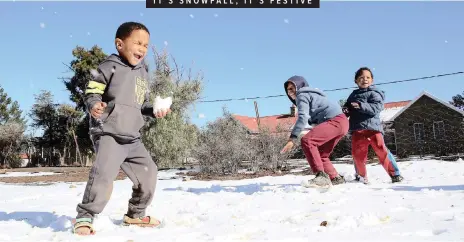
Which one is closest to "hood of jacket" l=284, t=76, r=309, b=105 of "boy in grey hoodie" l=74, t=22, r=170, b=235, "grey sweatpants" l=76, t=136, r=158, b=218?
"boy in grey hoodie" l=74, t=22, r=170, b=235

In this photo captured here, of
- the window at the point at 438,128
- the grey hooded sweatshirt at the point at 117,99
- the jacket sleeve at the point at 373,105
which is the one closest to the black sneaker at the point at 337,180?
the jacket sleeve at the point at 373,105

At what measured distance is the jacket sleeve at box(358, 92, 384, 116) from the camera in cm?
532

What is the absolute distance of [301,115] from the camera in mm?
4828

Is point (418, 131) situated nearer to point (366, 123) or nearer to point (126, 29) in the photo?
point (366, 123)

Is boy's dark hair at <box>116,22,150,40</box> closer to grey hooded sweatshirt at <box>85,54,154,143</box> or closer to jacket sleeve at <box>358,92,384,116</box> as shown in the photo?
grey hooded sweatshirt at <box>85,54,154,143</box>

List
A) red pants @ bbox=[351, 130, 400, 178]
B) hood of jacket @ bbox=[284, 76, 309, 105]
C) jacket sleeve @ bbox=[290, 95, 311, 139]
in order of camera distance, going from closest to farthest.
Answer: jacket sleeve @ bbox=[290, 95, 311, 139]
hood of jacket @ bbox=[284, 76, 309, 105]
red pants @ bbox=[351, 130, 400, 178]

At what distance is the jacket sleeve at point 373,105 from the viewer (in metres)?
5.32

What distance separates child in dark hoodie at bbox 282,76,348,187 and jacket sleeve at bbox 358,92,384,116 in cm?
39

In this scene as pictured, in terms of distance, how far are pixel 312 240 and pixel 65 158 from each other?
37.5 metres

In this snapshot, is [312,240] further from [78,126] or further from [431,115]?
[78,126]

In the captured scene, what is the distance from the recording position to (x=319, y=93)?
5.10 m

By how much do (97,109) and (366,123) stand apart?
3944mm

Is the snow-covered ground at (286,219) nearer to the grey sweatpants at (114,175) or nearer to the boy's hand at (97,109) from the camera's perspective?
the grey sweatpants at (114,175)

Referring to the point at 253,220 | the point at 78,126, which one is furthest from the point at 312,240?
the point at 78,126
